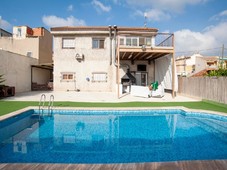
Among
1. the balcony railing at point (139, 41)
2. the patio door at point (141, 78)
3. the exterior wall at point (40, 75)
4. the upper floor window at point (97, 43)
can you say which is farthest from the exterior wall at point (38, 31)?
the patio door at point (141, 78)

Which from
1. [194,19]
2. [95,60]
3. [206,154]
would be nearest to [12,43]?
[95,60]

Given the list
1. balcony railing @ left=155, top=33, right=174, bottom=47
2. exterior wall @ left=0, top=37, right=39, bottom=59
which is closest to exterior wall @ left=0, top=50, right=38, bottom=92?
exterior wall @ left=0, top=37, right=39, bottom=59

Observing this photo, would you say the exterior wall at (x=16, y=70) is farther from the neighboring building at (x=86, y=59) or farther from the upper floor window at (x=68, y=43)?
the upper floor window at (x=68, y=43)

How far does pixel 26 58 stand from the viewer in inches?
741

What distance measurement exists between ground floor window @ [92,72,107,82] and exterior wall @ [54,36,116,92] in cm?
33

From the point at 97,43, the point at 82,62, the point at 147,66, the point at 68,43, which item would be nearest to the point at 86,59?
the point at 82,62

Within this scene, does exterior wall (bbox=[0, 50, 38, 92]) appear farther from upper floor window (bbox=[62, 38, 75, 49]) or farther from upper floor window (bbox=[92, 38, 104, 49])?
upper floor window (bbox=[92, 38, 104, 49])

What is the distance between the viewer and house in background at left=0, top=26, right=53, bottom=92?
16141 mm

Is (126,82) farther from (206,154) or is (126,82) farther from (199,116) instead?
(206,154)

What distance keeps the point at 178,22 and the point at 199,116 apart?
14.0 m

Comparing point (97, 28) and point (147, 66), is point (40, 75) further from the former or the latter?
point (147, 66)

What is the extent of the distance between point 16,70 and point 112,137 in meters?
14.8

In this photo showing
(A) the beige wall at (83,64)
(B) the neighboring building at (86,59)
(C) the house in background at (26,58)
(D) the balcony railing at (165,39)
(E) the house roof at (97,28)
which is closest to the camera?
(D) the balcony railing at (165,39)

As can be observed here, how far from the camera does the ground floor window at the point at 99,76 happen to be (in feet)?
63.2
